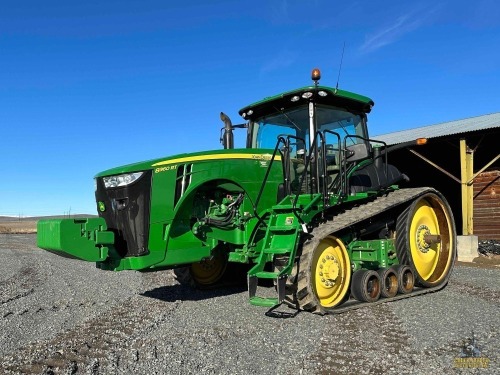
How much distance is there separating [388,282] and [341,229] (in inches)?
45.4

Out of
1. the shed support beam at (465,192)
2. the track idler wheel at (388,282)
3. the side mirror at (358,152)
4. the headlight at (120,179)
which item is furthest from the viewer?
the shed support beam at (465,192)

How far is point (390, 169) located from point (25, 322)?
18.3ft

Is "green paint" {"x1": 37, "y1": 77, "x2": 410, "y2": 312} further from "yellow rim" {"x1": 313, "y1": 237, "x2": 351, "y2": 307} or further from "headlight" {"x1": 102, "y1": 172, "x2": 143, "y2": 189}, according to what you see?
"yellow rim" {"x1": 313, "y1": 237, "x2": 351, "y2": 307}

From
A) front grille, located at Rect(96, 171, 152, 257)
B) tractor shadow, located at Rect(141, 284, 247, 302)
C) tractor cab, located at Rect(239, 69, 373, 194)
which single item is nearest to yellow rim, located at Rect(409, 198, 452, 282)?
tractor cab, located at Rect(239, 69, 373, 194)

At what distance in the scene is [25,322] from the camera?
5480 millimetres

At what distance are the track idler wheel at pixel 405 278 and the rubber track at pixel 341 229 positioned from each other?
10 centimetres

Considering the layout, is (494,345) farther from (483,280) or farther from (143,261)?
(483,280)

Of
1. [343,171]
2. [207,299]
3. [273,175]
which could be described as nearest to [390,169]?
[343,171]

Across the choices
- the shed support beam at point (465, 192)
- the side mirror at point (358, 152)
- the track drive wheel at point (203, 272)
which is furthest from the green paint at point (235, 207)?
the shed support beam at point (465, 192)

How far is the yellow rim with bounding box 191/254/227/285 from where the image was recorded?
7.56 m

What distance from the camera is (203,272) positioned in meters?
7.65

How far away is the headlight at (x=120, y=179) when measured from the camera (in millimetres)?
5758

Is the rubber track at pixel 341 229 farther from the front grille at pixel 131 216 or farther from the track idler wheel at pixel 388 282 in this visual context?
the front grille at pixel 131 216

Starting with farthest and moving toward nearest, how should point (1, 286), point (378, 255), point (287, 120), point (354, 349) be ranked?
point (1, 286) → point (287, 120) → point (378, 255) → point (354, 349)
